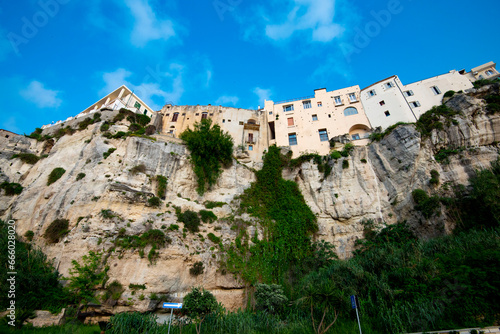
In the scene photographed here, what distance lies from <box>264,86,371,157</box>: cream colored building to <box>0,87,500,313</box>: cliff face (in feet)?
14.1

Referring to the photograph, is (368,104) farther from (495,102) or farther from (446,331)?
(446,331)

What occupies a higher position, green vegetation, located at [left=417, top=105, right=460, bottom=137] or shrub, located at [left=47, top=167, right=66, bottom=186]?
green vegetation, located at [left=417, top=105, right=460, bottom=137]

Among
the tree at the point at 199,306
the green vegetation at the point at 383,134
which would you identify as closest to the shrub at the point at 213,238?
the tree at the point at 199,306

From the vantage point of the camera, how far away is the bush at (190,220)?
20.2 meters

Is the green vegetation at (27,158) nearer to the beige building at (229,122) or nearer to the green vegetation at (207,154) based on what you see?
the beige building at (229,122)

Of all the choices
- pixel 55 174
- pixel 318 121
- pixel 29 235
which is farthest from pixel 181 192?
pixel 318 121

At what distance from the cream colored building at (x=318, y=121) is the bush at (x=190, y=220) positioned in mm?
14517

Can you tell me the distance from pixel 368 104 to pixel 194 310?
29471mm

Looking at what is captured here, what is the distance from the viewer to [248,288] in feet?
61.4

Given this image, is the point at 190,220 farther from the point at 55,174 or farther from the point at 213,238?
the point at 55,174

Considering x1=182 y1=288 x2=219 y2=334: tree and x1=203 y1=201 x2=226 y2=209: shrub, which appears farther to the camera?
x1=203 y1=201 x2=226 y2=209: shrub

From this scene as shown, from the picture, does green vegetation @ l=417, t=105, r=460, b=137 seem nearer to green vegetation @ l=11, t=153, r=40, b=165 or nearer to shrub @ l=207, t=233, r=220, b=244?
shrub @ l=207, t=233, r=220, b=244

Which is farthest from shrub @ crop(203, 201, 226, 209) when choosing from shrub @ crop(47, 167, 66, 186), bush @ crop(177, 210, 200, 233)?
shrub @ crop(47, 167, 66, 186)

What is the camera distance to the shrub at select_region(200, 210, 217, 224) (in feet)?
70.5
